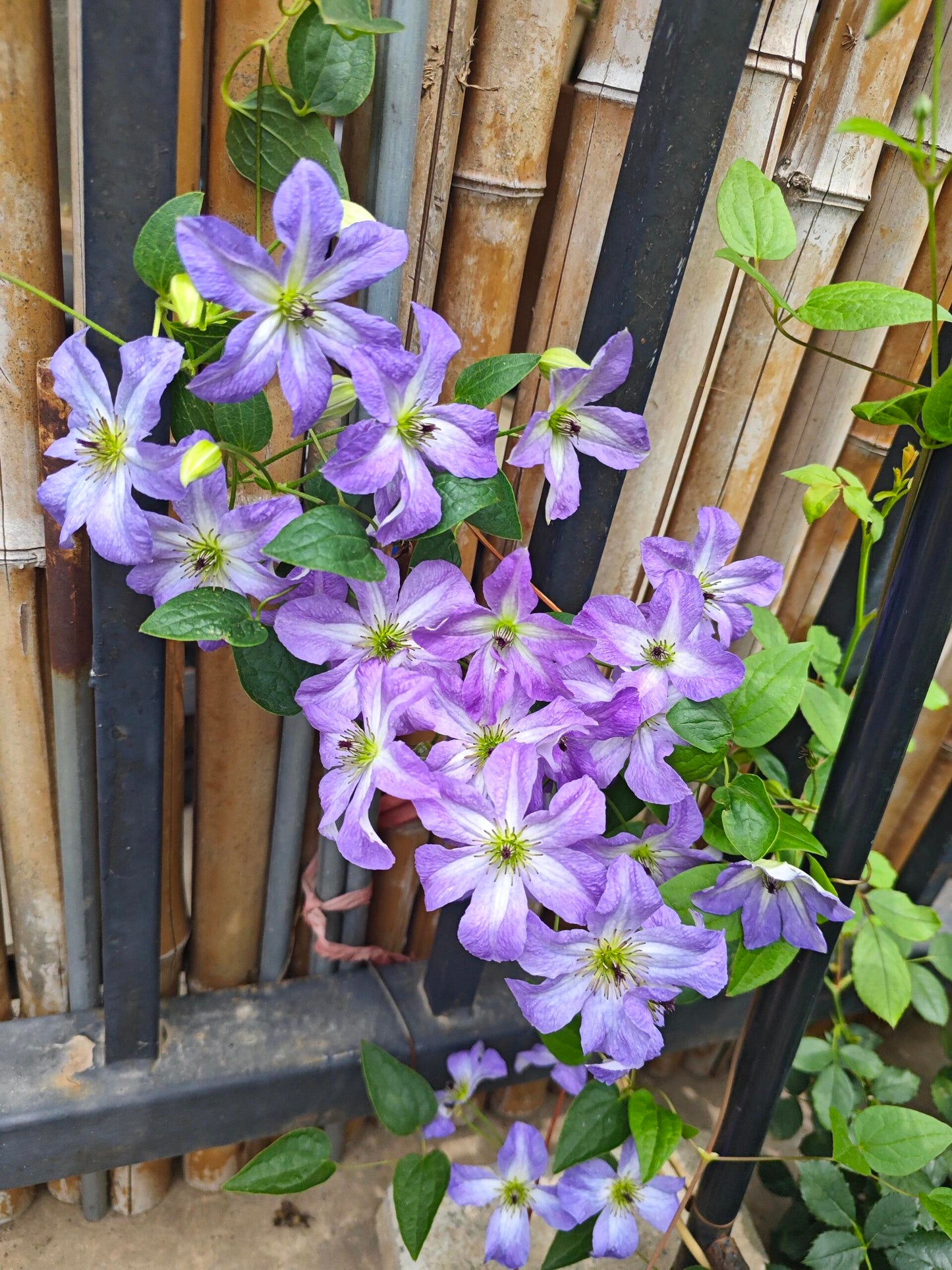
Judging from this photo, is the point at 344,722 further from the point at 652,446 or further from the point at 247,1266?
the point at 247,1266

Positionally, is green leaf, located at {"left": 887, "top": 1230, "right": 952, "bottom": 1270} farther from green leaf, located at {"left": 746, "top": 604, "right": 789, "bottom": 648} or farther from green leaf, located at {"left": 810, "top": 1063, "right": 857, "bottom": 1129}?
green leaf, located at {"left": 746, "top": 604, "right": 789, "bottom": 648}

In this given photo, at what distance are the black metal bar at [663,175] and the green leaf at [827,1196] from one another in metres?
0.94

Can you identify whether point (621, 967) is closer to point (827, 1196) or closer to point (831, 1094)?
point (827, 1196)

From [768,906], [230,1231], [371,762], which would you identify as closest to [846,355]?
[768,906]

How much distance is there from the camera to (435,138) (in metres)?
0.80

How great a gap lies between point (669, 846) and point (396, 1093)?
46 cm

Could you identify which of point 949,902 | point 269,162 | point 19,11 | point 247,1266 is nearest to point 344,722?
point 269,162

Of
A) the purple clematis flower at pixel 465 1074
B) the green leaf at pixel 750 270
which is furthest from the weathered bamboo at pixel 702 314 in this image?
the purple clematis flower at pixel 465 1074

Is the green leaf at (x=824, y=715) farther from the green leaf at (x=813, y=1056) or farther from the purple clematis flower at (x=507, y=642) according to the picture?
the green leaf at (x=813, y=1056)

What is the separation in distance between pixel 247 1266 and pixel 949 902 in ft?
4.38

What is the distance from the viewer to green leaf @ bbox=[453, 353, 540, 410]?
694mm

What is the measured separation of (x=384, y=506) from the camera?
0.65m

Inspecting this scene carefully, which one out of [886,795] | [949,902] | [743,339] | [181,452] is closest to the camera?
[181,452]

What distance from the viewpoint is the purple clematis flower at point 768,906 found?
81 cm
